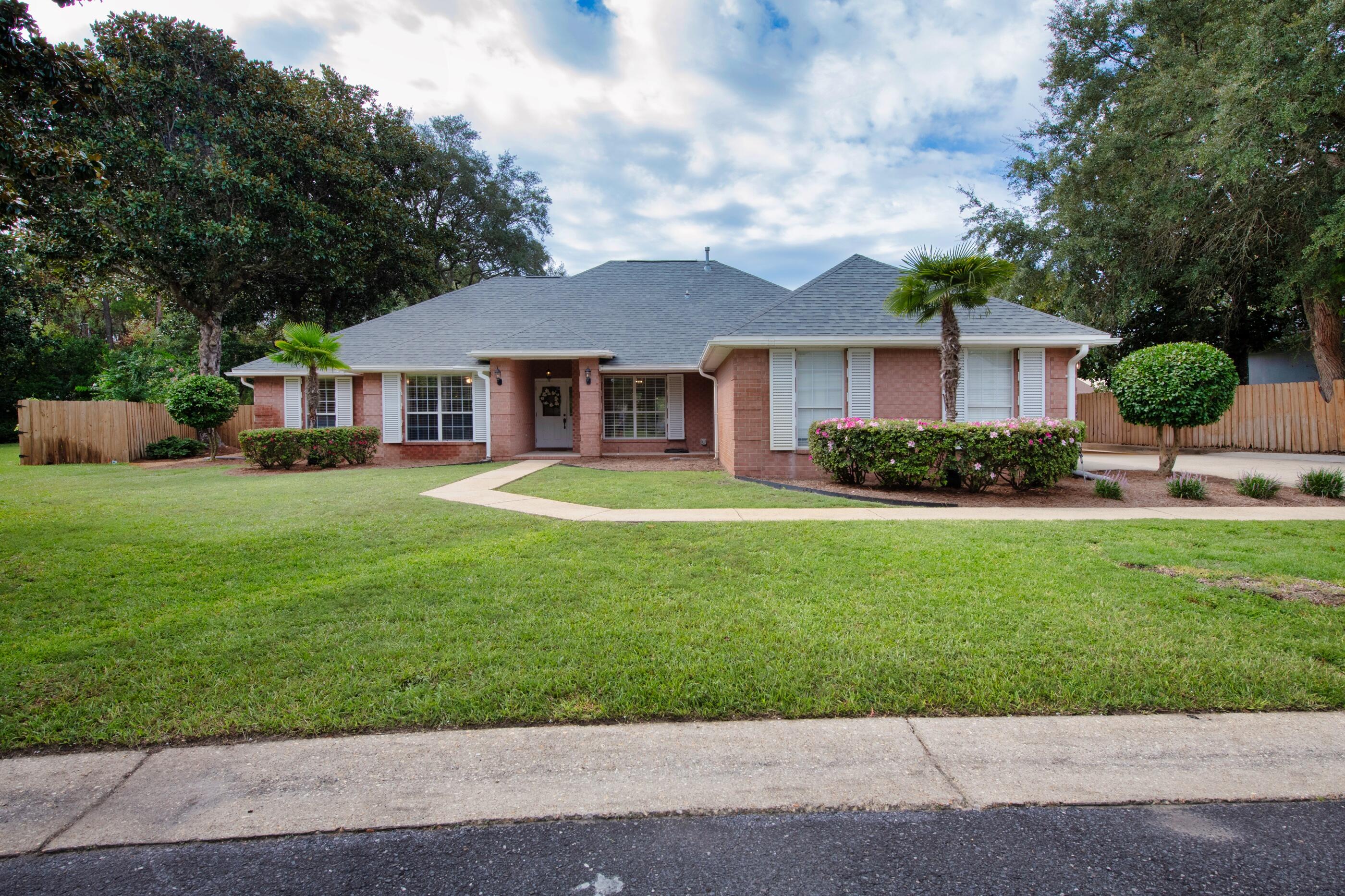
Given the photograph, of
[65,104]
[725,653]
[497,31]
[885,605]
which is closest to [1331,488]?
[885,605]

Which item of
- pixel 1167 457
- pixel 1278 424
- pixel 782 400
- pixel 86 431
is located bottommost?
pixel 1167 457

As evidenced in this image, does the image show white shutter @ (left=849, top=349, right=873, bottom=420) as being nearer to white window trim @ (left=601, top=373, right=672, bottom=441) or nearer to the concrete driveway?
the concrete driveway

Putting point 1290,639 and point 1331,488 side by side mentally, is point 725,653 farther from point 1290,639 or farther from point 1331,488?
point 1331,488

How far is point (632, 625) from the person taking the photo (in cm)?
395

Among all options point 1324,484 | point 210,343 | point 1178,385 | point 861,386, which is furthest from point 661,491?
point 210,343

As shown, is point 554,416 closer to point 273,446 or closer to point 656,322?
point 656,322

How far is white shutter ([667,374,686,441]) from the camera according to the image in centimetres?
1722

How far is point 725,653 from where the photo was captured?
3512 millimetres

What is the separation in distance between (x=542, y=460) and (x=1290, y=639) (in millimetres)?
13883

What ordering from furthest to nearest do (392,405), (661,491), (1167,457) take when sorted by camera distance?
(392,405) < (1167,457) < (661,491)

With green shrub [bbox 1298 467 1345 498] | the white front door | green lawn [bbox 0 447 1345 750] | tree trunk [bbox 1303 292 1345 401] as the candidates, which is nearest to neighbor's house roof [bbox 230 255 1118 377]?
the white front door

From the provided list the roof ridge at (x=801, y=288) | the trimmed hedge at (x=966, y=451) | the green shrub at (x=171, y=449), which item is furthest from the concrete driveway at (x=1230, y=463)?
the green shrub at (x=171, y=449)

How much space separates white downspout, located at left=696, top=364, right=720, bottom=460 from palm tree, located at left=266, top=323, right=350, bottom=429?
28.5 ft

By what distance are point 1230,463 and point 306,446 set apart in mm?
21608
